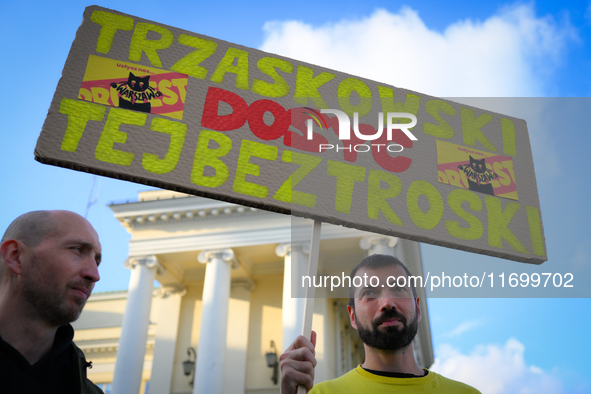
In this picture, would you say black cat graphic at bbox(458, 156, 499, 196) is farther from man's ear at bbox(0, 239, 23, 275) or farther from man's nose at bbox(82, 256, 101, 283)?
man's ear at bbox(0, 239, 23, 275)

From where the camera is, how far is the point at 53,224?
2402 mm

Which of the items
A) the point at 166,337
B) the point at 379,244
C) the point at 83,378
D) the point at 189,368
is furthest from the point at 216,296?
the point at 83,378

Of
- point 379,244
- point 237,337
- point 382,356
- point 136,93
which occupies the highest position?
point 379,244

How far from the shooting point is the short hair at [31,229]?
92.2 inches

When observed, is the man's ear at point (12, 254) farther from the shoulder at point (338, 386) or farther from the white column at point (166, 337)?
the white column at point (166, 337)

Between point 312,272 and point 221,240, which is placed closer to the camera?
point 312,272

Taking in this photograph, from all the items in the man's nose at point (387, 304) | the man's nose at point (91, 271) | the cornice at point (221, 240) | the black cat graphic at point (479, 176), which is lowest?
the man's nose at point (387, 304)

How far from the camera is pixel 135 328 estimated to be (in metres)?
18.8

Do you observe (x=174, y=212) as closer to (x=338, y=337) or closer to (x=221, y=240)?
(x=221, y=240)

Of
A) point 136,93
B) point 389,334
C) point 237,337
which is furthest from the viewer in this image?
point 237,337

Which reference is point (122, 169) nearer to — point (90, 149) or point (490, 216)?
point (90, 149)

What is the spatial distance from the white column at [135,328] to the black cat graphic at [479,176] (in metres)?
17.1

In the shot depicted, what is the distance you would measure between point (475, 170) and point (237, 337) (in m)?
19.1

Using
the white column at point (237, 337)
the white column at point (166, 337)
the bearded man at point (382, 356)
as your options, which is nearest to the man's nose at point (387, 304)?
the bearded man at point (382, 356)
